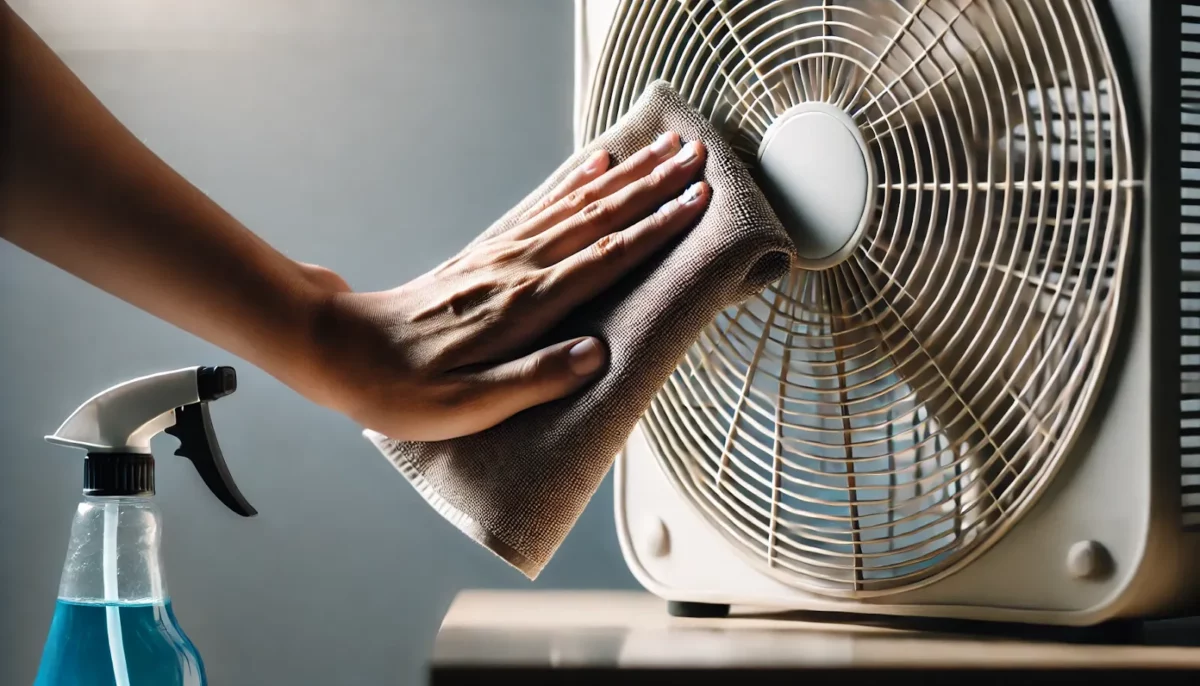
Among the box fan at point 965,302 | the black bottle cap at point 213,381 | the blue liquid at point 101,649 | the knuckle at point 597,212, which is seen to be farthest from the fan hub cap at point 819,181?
the blue liquid at point 101,649

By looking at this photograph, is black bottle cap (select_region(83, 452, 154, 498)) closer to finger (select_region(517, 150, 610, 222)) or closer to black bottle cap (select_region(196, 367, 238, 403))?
A: black bottle cap (select_region(196, 367, 238, 403))

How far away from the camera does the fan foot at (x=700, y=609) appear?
0.77m

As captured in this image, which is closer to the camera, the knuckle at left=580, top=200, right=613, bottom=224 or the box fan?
the box fan

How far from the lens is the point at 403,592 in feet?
3.84

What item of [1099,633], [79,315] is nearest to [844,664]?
[1099,633]

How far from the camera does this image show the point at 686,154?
2.17 ft

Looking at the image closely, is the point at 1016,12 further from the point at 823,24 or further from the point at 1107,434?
the point at 1107,434

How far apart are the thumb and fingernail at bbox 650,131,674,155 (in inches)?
5.3

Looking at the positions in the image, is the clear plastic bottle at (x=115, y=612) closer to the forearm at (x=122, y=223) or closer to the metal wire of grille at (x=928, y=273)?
the forearm at (x=122, y=223)

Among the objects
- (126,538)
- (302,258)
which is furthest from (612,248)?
(302,258)

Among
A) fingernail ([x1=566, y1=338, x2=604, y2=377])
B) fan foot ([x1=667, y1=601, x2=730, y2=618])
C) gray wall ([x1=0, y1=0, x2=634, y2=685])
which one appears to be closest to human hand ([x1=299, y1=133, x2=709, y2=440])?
fingernail ([x1=566, y1=338, x2=604, y2=377])

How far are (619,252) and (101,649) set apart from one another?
1.36 feet

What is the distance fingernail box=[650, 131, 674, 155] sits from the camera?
677 millimetres

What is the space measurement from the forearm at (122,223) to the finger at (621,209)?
0.15 m
